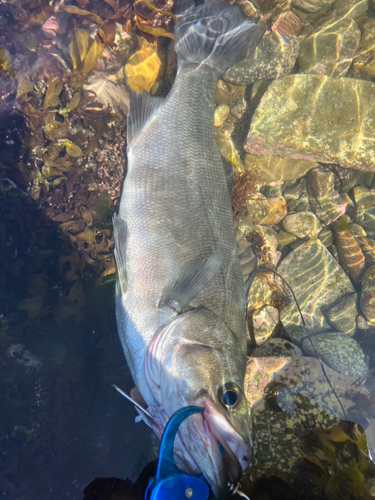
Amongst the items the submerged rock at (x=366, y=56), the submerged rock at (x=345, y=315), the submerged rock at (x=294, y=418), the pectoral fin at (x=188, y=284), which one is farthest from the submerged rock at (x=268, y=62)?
the submerged rock at (x=294, y=418)

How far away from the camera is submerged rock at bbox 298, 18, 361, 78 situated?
13.8 feet

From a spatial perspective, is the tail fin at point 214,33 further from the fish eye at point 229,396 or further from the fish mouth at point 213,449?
the fish mouth at point 213,449

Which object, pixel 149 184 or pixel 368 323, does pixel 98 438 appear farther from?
pixel 368 323

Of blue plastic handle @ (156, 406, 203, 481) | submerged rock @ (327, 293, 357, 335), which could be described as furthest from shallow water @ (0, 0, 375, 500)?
blue plastic handle @ (156, 406, 203, 481)

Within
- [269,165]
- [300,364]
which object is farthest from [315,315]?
[269,165]

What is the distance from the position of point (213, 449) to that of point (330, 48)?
219 inches

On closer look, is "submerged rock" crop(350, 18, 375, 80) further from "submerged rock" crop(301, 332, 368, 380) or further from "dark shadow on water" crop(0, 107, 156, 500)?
"dark shadow on water" crop(0, 107, 156, 500)

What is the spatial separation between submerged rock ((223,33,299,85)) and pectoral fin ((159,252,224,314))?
327 cm

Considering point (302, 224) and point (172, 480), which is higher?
point (172, 480)

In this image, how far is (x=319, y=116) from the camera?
4.02 meters

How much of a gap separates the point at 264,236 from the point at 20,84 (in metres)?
4.01

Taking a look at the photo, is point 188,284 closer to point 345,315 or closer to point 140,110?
point 140,110

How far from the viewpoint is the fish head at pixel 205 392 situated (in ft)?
5.73

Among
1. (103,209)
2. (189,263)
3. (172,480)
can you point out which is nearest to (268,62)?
(103,209)
